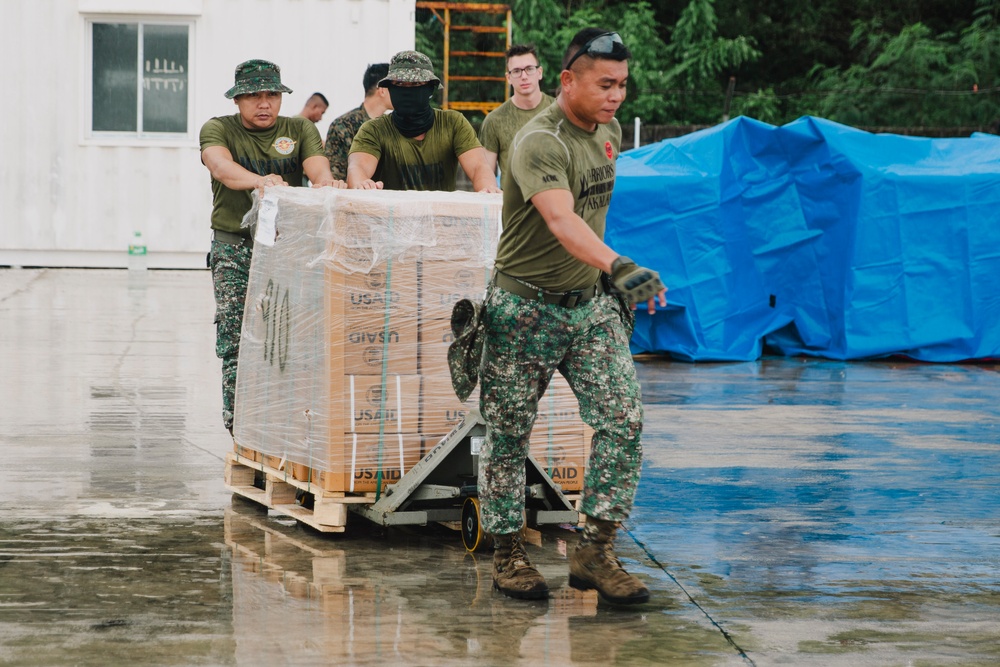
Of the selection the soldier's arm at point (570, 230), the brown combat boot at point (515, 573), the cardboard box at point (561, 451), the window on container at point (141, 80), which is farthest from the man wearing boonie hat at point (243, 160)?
the window on container at point (141, 80)

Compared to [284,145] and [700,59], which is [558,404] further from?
[700,59]

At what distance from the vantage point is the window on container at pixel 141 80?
797 inches

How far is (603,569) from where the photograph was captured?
464 centimetres

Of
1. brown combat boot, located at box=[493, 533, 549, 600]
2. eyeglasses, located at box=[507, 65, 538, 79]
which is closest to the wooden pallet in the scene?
brown combat boot, located at box=[493, 533, 549, 600]

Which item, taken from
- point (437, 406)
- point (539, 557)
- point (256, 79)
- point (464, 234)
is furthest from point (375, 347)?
point (256, 79)

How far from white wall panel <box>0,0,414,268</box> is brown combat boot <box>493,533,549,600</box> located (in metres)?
15.8

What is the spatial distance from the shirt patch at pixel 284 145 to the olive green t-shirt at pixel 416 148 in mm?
442

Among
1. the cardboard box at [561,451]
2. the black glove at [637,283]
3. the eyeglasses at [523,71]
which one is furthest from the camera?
the eyeglasses at [523,71]

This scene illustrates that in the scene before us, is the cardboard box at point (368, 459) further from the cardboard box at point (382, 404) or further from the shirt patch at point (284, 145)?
the shirt patch at point (284, 145)

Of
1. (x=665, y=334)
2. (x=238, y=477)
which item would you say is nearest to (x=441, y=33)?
(x=665, y=334)

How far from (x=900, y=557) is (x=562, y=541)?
4.29 feet

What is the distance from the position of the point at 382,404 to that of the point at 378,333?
0.92 ft

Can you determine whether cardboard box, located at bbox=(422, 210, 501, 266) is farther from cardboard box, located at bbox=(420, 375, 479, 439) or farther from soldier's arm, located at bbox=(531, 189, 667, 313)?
soldier's arm, located at bbox=(531, 189, 667, 313)

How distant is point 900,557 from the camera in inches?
212
